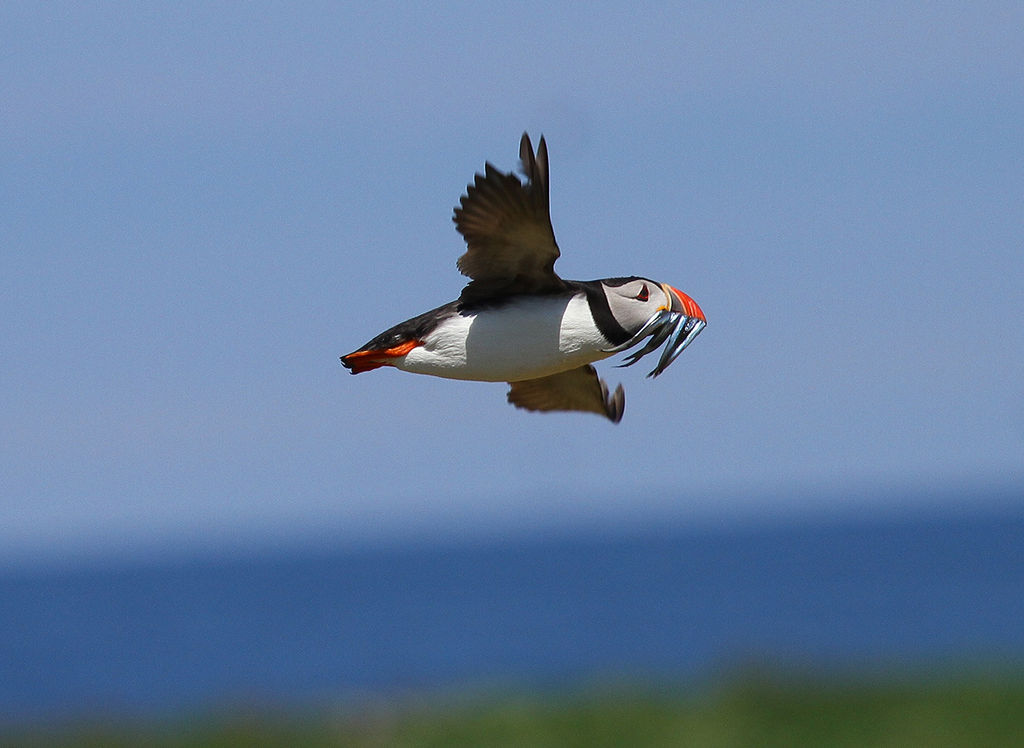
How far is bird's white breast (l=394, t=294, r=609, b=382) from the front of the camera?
7.53 metres

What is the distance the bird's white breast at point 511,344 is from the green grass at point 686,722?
846 inches

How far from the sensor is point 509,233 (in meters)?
7.57

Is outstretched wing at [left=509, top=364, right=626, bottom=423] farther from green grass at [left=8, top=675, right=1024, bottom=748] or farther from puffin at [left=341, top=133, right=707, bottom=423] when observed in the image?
green grass at [left=8, top=675, right=1024, bottom=748]

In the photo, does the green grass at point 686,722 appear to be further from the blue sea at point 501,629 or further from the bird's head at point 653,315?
the bird's head at point 653,315

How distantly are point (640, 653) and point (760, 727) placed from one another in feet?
233

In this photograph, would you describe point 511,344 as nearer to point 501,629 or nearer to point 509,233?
point 509,233

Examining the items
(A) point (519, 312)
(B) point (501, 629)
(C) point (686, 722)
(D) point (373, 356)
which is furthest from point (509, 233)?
(B) point (501, 629)

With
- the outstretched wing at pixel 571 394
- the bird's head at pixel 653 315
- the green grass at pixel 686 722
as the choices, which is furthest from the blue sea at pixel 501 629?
the bird's head at pixel 653 315

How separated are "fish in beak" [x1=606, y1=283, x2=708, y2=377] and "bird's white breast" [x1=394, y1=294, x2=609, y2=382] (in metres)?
0.19

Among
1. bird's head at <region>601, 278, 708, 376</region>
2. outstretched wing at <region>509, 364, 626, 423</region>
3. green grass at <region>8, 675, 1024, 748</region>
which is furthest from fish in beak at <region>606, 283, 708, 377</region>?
green grass at <region>8, 675, 1024, 748</region>

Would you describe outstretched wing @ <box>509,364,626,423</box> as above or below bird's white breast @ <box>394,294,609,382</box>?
above

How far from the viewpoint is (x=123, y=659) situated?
11750cm

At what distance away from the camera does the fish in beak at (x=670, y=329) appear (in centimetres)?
712

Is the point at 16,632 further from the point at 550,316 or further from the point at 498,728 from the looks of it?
the point at 550,316
